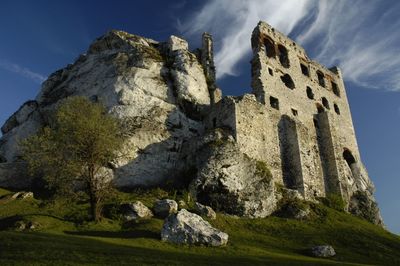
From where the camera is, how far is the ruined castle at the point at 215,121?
150 feet

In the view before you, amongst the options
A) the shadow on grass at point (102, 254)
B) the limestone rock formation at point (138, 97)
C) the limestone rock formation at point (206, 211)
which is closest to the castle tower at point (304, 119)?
the limestone rock formation at point (138, 97)

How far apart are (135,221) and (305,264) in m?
14.2

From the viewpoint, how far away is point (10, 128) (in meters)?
66.9

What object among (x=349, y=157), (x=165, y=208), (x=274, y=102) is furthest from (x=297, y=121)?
(x=165, y=208)

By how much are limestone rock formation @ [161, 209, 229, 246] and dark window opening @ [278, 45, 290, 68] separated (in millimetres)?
39906

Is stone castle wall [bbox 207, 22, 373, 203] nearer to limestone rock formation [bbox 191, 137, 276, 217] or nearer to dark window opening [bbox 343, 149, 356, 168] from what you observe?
dark window opening [bbox 343, 149, 356, 168]

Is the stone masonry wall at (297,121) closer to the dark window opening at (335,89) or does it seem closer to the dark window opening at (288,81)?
the dark window opening at (288,81)

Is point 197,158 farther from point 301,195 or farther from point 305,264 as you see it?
point 305,264

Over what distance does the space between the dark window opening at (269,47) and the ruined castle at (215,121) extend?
0.15 metres

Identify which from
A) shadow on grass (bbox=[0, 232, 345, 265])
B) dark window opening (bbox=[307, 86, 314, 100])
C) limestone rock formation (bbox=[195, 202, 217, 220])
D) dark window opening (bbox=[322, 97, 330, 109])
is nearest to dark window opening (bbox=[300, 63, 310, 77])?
dark window opening (bbox=[307, 86, 314, 100])

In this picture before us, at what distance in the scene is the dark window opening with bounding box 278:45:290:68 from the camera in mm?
66188

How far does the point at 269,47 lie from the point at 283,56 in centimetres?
306

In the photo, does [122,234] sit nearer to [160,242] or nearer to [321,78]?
[160,242]

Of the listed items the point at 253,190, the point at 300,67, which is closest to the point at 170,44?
the point at 300,67
